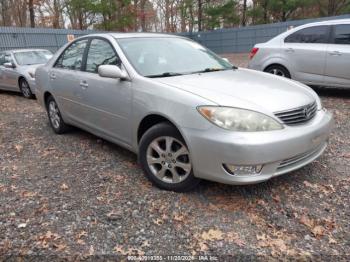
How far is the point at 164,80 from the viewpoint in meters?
3.24

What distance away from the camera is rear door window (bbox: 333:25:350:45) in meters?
6.42

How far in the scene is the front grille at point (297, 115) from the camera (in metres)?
2.82

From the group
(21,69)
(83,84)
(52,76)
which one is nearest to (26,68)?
(21,69)

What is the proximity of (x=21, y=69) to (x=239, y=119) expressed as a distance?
315 inches

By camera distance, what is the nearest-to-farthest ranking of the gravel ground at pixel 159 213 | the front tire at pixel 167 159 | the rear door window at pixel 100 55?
the gravel ground at pixel 159 213, the front tire at pixel 167 159, the rear door window at pixel 100 55

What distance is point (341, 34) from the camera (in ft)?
21.4

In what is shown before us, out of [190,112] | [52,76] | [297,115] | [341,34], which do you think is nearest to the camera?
[190,112]

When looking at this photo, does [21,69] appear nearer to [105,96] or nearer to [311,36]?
[105,96]

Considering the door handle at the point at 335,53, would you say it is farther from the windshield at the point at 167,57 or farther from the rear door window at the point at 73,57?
the rear door window at the point at 73,57

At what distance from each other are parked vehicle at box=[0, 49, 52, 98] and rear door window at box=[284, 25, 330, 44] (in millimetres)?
6585

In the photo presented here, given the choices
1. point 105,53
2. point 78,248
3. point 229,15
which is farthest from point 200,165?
point 229,15

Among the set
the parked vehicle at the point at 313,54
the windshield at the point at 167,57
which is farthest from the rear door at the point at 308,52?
the windshield at the point at 167,57

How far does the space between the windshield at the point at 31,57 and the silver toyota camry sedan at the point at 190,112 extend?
5693 mm

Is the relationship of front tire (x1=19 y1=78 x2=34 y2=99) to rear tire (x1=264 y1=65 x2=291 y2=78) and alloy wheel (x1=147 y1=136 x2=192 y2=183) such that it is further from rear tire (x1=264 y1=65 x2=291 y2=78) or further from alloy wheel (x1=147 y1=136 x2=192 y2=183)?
alloy wheel (x1=147 y1=136 x2=192 y2=183)
